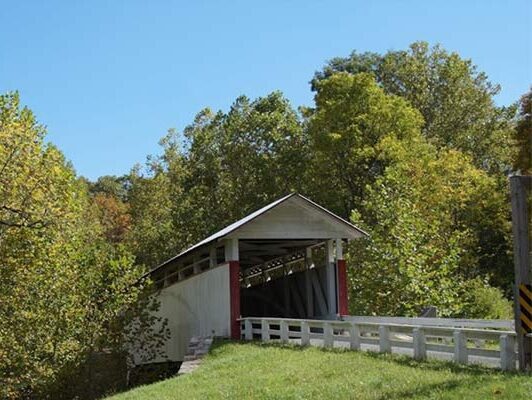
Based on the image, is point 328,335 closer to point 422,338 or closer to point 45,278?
point 422,338

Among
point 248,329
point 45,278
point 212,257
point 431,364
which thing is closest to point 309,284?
point 212,257

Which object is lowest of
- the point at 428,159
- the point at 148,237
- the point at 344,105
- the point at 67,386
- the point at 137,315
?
the point at 67,386

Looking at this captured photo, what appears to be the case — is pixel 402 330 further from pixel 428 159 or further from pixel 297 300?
pixel 428 159

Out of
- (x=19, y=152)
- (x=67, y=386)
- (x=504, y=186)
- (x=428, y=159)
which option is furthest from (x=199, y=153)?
(x=19, y=152)

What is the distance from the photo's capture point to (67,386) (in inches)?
874

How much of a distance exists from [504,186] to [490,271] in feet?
14.7

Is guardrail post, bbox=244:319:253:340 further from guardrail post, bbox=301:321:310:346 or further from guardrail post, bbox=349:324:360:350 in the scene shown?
guardrail post, bbox=349:324:360:350

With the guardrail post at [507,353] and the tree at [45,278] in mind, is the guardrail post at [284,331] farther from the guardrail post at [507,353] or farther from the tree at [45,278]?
the guardrail post at [507,353]

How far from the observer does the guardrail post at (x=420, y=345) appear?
1220cm

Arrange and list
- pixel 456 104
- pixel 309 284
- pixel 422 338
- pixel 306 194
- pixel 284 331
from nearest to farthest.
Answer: pixel 422 338 < pixel 284 331 < pixel 309 284 < pixel 306 194 < pixel 456 104

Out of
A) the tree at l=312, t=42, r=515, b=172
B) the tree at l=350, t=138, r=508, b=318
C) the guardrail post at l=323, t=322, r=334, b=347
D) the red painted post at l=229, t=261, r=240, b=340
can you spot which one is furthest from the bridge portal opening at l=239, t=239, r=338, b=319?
the tree at l=312, t=42, r=515, b=172

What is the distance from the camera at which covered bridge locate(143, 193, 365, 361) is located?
66.9 ft

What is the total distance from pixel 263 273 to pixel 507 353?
62.2 feet

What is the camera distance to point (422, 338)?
12.2 meters
